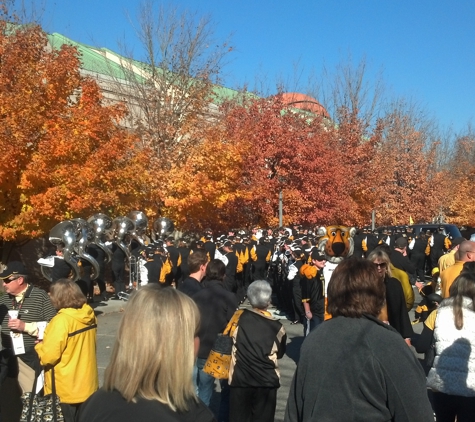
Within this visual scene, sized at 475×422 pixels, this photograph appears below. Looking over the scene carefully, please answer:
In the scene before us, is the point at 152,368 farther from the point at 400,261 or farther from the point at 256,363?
the point at 400,261

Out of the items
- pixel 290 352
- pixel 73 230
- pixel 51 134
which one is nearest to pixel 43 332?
pixel 290 352

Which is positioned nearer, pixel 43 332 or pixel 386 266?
pixel 43 332

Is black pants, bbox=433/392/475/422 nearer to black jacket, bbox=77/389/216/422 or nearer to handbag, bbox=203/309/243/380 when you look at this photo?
handbag, bbox=203/309/243/380

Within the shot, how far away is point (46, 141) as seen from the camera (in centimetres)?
1416

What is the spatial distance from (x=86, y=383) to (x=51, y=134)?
1047 cm

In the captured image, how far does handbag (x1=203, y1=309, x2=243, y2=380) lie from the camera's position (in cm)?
514

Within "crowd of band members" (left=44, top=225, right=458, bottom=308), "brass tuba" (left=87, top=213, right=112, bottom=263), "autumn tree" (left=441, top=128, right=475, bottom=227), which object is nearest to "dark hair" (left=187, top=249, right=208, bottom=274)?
"crowd of band members" (left=44, top=225, right=458, bottom=308)

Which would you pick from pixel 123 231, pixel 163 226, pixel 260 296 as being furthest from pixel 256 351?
pixel 163 226

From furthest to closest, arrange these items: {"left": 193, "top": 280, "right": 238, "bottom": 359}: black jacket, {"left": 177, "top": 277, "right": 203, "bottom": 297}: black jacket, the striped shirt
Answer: {"left": 177, "top": 277, "right": 203, "bottom": 297}: black jacket → {"left": 193, "top": 280, "right": 238, "bottom": 359}: black jacket → the striped shirt

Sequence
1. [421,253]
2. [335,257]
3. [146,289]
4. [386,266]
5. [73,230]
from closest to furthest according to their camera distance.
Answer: [146,289] < [386,266] < [335,257] < [73,230] < [421,253]

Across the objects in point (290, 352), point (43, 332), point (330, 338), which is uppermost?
point (330, 338)

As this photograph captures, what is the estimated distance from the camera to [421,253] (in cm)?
2128

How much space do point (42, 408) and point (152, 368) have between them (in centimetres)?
298

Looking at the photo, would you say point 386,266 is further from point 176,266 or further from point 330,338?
point 176,266
